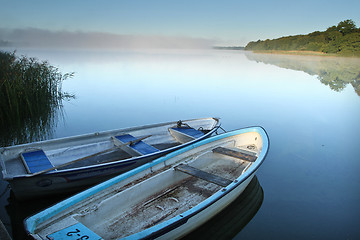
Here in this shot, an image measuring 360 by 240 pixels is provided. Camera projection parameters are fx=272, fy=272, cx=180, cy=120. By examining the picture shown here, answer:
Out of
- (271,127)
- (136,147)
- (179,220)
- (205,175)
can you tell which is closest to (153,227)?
(179,220)

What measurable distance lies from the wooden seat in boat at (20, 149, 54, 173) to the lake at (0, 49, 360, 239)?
596 mm

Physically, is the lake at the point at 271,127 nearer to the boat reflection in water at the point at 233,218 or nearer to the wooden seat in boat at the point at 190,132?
the boat reflection in water at the point at 233,218

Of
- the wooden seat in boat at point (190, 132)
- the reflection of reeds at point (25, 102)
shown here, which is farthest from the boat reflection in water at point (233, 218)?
the reflection of reeds at point (25, 102)

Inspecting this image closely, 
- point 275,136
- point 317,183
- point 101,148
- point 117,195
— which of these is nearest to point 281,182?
point 317,183

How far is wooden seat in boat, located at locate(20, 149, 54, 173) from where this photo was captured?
4568mm

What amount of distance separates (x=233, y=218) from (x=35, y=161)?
11.7 feet

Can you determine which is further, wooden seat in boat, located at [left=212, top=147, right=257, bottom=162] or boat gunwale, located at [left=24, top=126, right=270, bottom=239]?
wooden seat in boat, located at [left=212, top=147, right=257, bottom=162]

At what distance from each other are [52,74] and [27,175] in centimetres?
693

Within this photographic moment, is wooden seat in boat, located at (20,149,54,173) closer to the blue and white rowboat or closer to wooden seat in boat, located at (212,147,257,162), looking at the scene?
the blue and white rowboat

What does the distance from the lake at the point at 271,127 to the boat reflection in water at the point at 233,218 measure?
18 mm

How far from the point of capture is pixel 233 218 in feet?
14.7

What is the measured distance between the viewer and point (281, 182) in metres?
5.72

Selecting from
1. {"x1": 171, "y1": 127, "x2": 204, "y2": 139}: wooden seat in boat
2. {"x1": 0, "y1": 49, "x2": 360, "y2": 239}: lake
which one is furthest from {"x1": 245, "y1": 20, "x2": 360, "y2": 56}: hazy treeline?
{"x1": 171, "y1": 127, "x2": 204, "y2": 139}: wooden seat in boat

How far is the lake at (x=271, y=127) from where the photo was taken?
445cm
